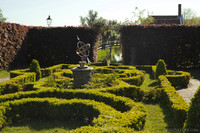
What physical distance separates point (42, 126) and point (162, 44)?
16222 millimetres

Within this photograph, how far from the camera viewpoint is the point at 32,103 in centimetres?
779

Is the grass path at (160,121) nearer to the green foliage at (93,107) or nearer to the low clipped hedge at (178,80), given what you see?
the green foliage at (93,107)

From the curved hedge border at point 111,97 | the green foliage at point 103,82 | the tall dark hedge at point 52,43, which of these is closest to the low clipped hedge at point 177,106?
the curved hedge border at point 111,97

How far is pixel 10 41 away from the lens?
19625mm

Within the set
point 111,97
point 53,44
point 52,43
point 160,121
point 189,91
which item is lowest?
point 160,121

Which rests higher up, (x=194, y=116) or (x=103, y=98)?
(x=194, y=116)

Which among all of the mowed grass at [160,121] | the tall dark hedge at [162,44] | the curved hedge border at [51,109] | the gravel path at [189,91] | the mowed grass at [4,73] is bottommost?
the mowed grass at [160,121]

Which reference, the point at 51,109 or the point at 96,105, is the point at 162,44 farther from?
the point at 51,109

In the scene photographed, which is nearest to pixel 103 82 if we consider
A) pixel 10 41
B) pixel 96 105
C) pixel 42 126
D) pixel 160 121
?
pixel 96 105

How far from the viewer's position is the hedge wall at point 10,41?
18453 mm

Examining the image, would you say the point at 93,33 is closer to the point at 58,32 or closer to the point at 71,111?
the point at 58,32

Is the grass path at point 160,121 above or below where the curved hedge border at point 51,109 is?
below

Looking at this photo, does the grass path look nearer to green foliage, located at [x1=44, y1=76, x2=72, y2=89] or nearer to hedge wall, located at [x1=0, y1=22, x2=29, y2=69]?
green foliage, located at [x1=44, y1=76, x2=72, y2=89]

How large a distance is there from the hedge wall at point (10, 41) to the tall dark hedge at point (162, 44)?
9957 millimetres
